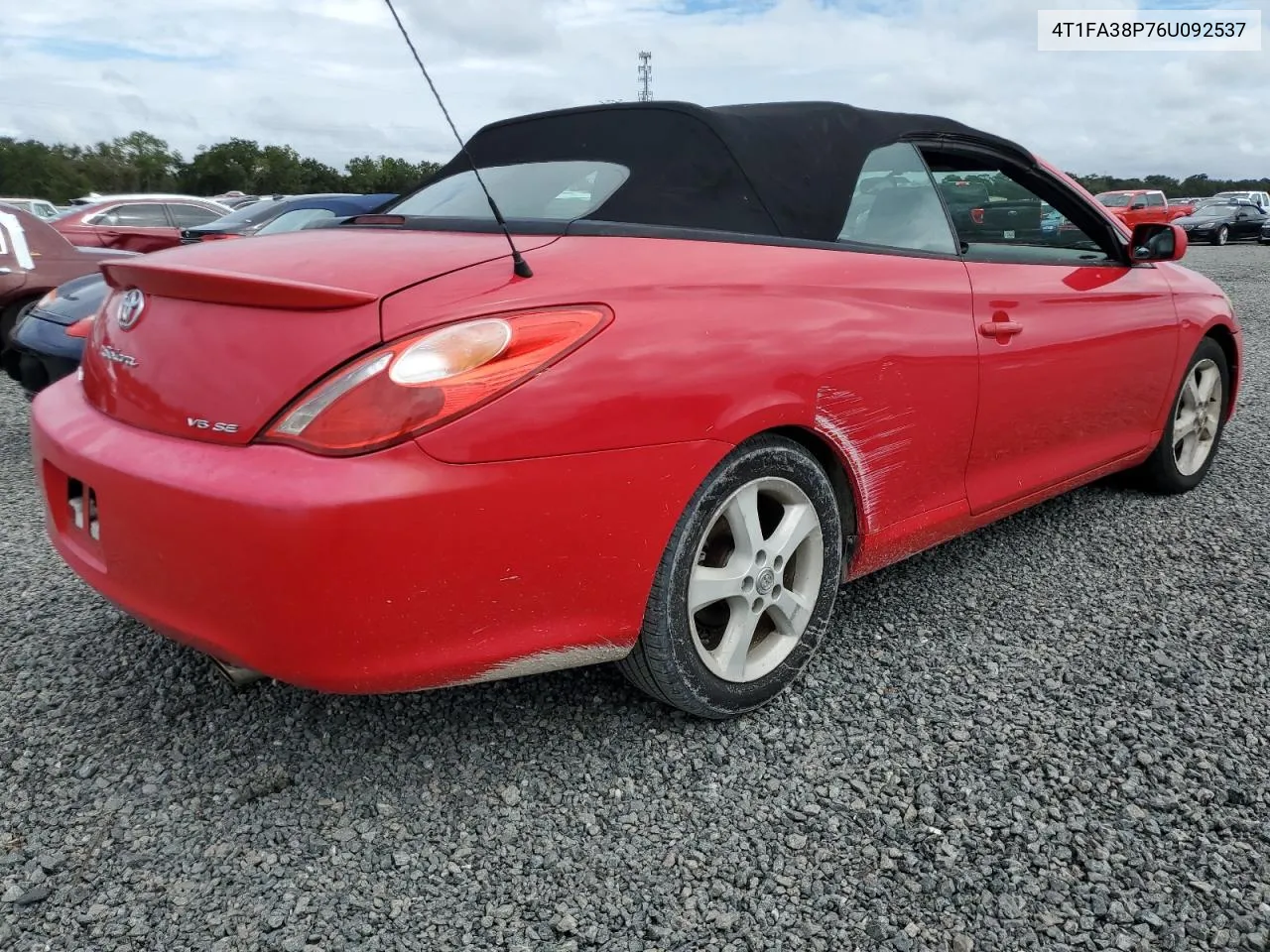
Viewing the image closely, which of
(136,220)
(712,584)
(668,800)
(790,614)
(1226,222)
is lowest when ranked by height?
(668,800)

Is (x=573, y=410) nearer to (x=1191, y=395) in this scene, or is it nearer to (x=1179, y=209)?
(x=1191, y=395)

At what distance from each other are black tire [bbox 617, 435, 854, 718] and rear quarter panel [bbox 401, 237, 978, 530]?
0.29ft

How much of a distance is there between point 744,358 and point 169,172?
78.8m

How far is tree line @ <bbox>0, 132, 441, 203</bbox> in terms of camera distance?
217 feet

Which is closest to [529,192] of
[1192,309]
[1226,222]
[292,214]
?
[1192,309]

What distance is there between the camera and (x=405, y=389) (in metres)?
1.72

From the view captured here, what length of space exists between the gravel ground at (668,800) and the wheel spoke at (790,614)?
0.20 metres

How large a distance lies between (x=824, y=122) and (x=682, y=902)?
6.56ft

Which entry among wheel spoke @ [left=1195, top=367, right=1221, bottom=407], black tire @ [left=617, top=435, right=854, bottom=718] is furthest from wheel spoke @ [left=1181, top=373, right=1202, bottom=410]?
black tire @ [left=617, top=435, right=854, bottom=718]

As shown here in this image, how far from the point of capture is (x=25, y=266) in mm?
5934

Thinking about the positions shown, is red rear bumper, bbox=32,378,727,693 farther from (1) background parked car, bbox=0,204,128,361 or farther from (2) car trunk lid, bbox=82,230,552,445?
(1) background parked car, bbox=0,204,128,361

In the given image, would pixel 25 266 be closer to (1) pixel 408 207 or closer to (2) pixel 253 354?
(1) pixel 408 207

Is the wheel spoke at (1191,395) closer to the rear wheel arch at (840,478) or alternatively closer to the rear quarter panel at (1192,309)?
the rear quarter panel at (1192,309)

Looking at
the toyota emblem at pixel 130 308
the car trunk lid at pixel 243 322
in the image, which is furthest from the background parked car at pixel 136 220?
the car trunk lid at pixel 243 322
